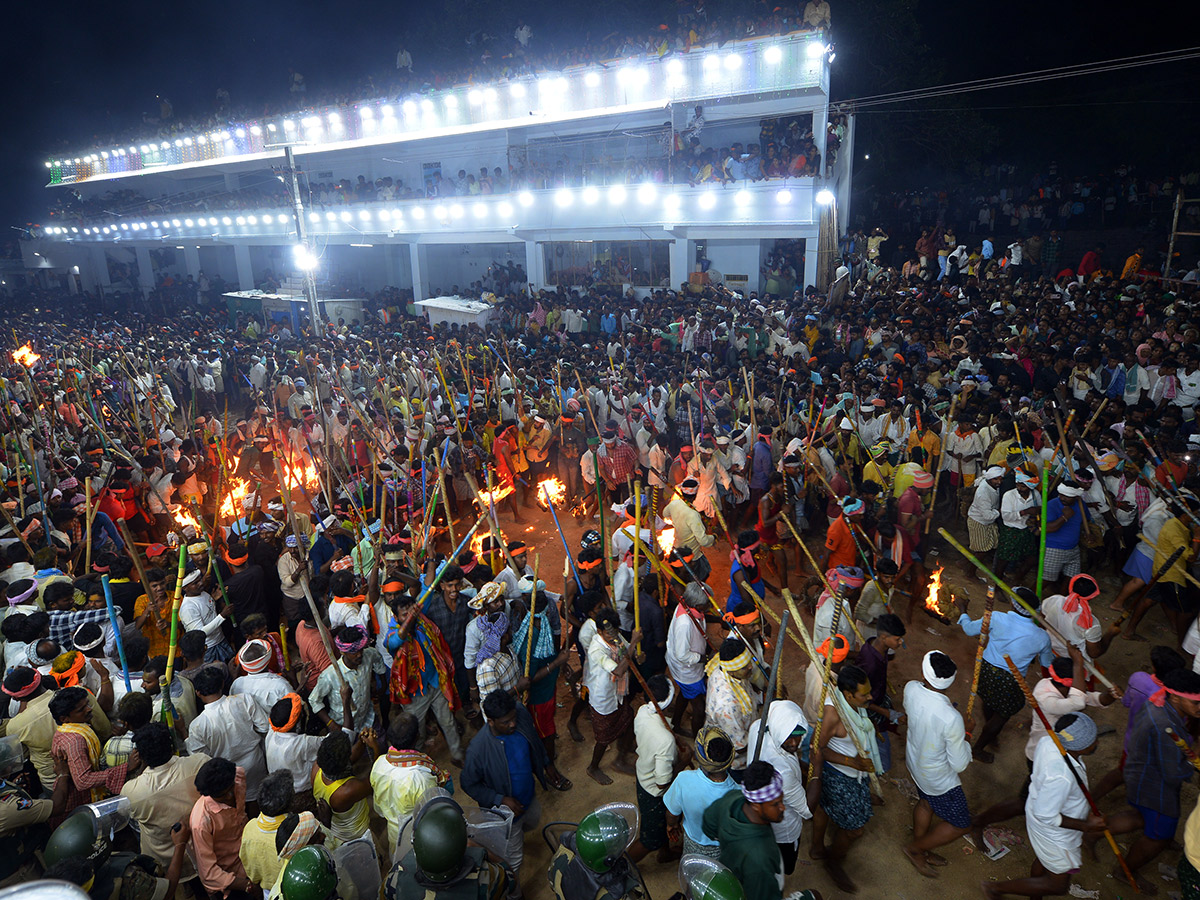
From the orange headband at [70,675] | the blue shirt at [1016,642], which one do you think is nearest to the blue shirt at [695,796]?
the blue shirt at [1016,642]

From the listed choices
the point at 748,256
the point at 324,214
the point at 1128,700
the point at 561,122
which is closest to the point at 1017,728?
the point at 1128,700

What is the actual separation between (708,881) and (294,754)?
257 cm

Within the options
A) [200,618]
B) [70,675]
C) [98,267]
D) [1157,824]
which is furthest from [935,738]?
[98,267]

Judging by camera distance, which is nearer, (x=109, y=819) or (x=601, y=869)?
(x=601, y=869)

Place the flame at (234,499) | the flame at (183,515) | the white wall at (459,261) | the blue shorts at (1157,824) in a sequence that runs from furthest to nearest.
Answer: the white wall at (459,261), the flame at (183,515), the flame at (234,499), the blue shorts at (1157,824)

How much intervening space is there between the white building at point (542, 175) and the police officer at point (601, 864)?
56.5ft

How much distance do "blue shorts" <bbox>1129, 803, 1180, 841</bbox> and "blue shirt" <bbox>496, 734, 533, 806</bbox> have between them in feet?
10.9

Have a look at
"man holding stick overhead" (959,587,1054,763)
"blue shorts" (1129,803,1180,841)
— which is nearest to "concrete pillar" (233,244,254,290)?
"man holding stick overhead" (959,587,1054,763)

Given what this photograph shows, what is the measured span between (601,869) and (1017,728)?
166 inches

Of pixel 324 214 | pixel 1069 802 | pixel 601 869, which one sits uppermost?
pixel 324 214

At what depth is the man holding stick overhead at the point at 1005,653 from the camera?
4.46 m

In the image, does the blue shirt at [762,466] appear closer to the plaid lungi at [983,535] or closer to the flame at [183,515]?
the plaid lungi at [983,535]

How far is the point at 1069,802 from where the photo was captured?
3479 mm

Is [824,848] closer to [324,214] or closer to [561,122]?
[561,122]
